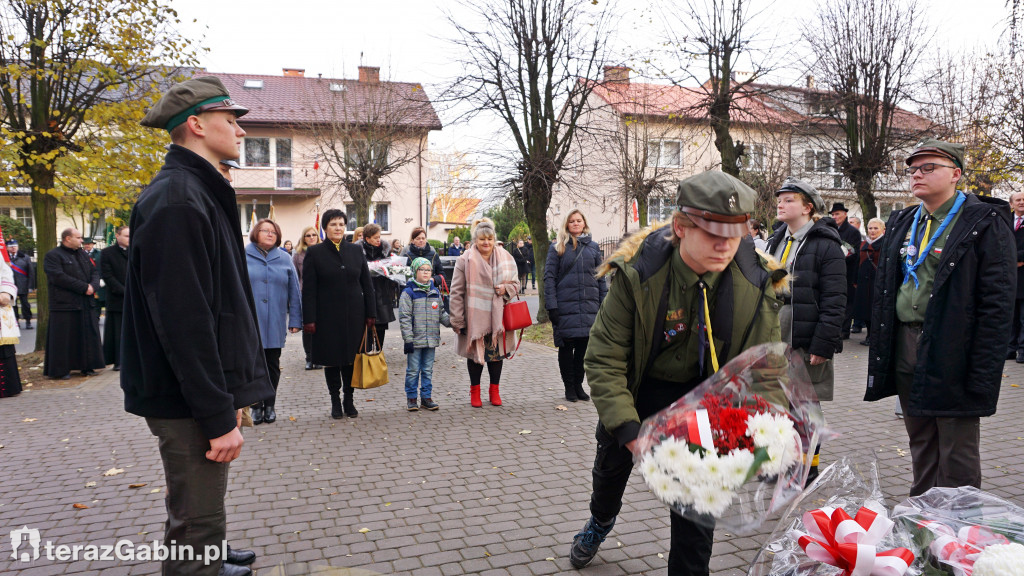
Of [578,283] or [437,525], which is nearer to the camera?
[437,525]

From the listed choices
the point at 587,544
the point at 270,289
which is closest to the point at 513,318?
the point at 270,289

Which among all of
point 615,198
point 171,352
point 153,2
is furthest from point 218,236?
point 615,198

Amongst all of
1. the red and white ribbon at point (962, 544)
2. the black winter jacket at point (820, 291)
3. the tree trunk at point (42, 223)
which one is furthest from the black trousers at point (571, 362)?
the tree trunk at point (42, 223)

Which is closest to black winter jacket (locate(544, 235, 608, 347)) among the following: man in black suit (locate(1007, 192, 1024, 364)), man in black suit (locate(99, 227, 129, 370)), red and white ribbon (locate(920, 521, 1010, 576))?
red and white ribbon (locate(920, 521, 1010, 576))

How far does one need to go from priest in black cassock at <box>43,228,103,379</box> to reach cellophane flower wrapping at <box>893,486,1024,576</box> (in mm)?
11418

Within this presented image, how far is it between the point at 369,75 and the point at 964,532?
28.7 meters

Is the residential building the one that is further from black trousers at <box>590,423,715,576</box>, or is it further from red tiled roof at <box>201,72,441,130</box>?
black trousers at <box>590,423,715,576</box>

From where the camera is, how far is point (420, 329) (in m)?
7.95

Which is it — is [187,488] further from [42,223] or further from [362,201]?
[362,201]

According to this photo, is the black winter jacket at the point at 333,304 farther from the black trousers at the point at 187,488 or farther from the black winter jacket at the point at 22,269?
the black winter jacket at the point at 22,269

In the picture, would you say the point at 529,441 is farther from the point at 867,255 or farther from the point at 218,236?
the point at 867,255

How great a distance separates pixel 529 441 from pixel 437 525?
222cm

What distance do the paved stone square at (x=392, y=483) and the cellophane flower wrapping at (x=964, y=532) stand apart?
56cm

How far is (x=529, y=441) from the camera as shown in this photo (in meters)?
6.58
